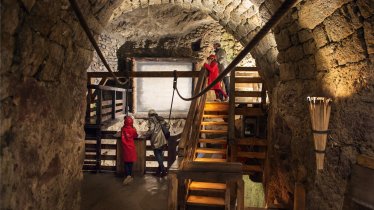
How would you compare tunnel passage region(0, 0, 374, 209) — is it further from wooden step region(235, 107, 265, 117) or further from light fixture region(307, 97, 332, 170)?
Answer: wooden step region(235, 107, 265, 117)

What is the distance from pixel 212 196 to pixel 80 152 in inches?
93.2

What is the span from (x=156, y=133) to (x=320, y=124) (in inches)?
162

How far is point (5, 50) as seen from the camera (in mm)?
1785

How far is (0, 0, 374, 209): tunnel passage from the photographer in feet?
6.42

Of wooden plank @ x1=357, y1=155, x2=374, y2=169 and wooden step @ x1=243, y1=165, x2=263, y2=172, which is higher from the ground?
wooden plank @ x1=357, y1=155, x2=374, y2=169

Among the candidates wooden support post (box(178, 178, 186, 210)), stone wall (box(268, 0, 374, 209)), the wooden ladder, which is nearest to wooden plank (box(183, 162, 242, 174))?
wooden support post (box(178, 178, 186, 210))

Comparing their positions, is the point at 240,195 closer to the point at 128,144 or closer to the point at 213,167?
the point at 213,167

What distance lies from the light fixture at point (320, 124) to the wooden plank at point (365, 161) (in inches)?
13.6

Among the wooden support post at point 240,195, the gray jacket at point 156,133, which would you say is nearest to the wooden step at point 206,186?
the wooden support post at point 240,195

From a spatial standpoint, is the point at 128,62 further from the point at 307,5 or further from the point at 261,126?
the point at 307,5

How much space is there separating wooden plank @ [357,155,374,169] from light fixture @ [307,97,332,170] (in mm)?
346

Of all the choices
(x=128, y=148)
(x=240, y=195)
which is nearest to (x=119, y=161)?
(x=128, y=148)

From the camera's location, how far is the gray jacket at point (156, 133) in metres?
6.14

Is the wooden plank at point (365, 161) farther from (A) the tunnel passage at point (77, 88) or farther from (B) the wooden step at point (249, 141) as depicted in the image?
(B) the wooden step at point (249, 141)
